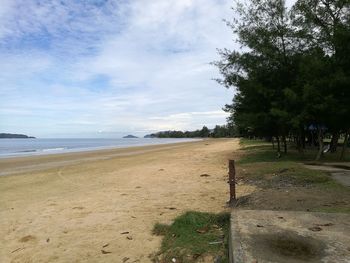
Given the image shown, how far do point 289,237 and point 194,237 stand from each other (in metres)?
1.62

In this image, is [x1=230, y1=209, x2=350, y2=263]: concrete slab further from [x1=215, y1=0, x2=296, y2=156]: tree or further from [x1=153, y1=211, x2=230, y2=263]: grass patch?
[x1=215, y1=0, x2=296, y2=156]: tree

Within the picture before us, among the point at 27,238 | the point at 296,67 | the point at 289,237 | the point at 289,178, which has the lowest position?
the point at 27,238

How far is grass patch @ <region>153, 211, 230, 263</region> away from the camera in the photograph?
563cm

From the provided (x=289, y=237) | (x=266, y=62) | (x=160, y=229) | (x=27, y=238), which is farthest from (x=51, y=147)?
(x=289, y=237)

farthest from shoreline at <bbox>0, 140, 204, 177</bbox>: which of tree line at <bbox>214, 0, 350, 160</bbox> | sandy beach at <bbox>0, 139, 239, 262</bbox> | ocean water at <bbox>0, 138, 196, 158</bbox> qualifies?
tree line at <bbox>214, 0, 350, 160</bbox>

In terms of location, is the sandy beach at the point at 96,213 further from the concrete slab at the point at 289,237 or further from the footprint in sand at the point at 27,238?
the concrete slab at the point at 289,237

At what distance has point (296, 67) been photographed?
1945 centimetres

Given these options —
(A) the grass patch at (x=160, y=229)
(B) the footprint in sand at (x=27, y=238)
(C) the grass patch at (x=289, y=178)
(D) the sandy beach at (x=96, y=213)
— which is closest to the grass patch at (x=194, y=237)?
(A) the grass patch at (x=160, y=229)

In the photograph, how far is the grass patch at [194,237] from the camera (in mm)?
5633

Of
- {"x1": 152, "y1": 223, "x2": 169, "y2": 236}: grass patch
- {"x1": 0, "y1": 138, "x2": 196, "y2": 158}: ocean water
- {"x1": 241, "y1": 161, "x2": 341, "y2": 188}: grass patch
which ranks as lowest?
{"x1": 152, "y1": 223, "x2": 169, "y2": 236}: grass patch

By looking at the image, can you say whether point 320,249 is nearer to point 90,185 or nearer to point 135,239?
point 135,239

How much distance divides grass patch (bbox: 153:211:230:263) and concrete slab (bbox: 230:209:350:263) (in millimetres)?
402

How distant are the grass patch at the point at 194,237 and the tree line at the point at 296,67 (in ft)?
36.7

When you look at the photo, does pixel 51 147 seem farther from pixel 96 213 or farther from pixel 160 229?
pixel 160 229
